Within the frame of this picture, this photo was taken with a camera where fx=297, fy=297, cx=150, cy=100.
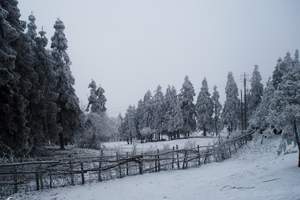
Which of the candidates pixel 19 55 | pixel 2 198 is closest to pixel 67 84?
A: pixel 19 55

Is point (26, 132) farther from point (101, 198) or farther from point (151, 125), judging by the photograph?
point (151, 125)

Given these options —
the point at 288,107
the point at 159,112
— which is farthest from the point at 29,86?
the point at 159,112

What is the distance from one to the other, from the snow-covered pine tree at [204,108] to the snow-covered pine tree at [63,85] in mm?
38701

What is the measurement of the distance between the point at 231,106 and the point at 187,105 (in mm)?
10227

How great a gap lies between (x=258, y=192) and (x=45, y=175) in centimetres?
1239

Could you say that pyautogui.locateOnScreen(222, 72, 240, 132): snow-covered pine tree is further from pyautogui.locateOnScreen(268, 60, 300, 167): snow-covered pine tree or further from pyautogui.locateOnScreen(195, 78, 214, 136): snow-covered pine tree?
pyautogui.locateOnScreen(268, 60, 300, 167): snow-covered pine tree

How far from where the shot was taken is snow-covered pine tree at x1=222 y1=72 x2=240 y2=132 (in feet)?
224

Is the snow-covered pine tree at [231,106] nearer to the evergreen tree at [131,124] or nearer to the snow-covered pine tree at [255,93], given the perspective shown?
the snow-covered pine tree at [255,93]

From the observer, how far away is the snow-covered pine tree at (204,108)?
225 ft

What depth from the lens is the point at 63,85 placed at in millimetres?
35625

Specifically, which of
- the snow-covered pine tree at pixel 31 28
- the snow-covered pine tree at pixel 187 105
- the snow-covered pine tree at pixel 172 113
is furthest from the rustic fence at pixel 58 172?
the snow-covered pine tree at pixel 187 105

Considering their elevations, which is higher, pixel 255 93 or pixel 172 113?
pixel 255 93

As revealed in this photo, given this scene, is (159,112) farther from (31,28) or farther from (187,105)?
(31,28)

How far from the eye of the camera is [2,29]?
21250 millimetres
